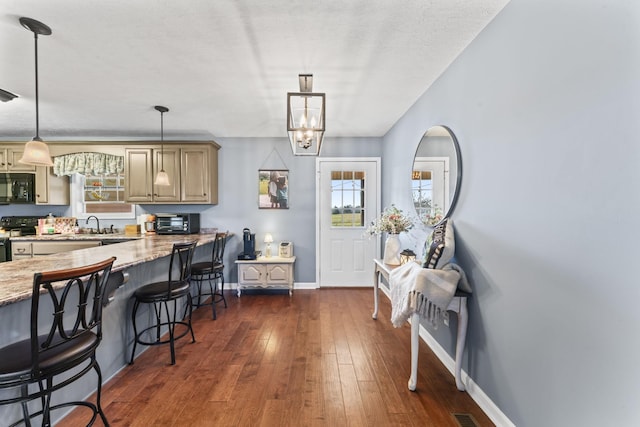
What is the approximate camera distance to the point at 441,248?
2096 millimetres

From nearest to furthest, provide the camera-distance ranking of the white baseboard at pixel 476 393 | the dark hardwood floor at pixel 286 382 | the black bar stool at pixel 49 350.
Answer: the black bar stool at pixel 49 350
the white baseboard at pixel 476 393
the dark hardwood floor at pixel 286 382

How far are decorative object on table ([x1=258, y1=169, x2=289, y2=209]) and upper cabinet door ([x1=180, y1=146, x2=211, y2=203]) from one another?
813 mm

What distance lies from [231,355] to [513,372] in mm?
2143

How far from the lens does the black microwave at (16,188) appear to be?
167 inches

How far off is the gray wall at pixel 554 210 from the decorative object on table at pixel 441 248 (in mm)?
105

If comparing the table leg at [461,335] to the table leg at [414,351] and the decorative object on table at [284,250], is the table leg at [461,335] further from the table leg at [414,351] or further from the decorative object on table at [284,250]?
the decorative object on table at [284,250]

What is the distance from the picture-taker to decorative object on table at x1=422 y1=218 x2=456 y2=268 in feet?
6.87

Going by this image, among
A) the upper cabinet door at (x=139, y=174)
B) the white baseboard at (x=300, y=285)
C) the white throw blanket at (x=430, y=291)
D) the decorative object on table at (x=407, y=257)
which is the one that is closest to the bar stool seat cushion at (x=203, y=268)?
the white baseboard at (x=300, y=285)

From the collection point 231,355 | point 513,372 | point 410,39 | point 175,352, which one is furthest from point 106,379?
point 410,39

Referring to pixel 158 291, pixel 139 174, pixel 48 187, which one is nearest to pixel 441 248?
pixel 158 291

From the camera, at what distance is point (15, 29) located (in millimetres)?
1878

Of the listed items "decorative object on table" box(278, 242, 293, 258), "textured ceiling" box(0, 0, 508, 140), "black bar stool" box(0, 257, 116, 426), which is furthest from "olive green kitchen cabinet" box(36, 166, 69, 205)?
"black bar stool" box(0, 257, 116, 426)

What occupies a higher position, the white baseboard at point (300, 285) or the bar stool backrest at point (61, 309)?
the bar stool backrest at point (61, 309)

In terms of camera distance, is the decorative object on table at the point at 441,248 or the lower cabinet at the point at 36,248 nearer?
the decorative object on table at the point at 441,248
